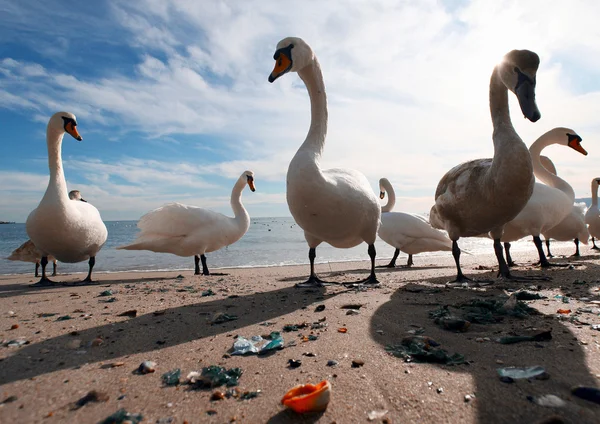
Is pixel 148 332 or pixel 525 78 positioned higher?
pixel 525 78

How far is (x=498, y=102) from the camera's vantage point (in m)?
4.69

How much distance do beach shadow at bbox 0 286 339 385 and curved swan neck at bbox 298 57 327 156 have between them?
2230 millimetres

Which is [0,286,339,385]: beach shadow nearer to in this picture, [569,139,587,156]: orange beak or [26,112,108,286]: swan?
[26,112,108,286]: swan

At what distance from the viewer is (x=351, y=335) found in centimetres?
254

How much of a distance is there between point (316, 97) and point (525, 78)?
254 centimetres

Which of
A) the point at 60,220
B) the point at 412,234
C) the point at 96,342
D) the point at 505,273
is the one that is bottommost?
the point at 96,342

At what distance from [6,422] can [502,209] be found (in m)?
4.79

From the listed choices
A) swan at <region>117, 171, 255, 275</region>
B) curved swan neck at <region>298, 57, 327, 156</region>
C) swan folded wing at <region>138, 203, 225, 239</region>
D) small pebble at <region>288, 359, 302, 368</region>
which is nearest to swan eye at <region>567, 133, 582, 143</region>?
curved swan neck at <region>298, 57, 327, 156</region>

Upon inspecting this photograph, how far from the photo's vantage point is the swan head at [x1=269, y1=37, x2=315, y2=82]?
180 inches

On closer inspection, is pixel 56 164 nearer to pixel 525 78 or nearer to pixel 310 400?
pixel 310 400

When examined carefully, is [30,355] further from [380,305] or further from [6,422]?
[380,305]

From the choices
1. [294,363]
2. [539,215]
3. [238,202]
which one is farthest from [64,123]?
[539,215]

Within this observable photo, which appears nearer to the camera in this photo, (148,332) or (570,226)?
(148,332)

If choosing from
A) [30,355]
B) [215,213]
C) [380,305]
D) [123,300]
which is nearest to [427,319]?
[380,305]
